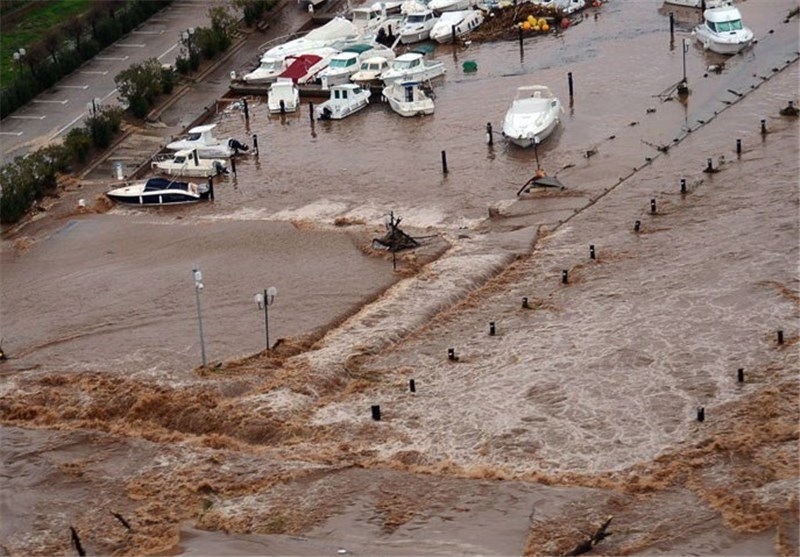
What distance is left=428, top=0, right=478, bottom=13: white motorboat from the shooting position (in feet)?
206

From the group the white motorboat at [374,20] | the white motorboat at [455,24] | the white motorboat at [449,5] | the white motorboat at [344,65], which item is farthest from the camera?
the white motorboat at [449,5]

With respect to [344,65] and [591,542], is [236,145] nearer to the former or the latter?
[344,65]

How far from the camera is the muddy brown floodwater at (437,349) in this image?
26953mm

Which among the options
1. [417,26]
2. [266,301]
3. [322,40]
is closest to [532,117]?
[322,40]

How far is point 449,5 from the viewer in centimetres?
6300

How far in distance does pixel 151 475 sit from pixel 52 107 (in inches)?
1116

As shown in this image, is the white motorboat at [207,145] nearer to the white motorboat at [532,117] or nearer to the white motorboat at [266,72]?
the white motorboat at [266,72]

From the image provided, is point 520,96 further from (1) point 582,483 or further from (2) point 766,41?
(1) point 582,483

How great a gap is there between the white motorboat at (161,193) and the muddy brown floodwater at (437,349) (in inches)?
29.0

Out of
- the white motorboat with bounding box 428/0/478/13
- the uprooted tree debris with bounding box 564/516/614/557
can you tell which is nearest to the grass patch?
the white motorboat with bounding box 428/0/478/13

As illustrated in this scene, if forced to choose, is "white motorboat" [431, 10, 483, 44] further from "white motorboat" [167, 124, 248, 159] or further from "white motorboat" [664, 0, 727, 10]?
"white motorboat" [167, 124, 248, 159]

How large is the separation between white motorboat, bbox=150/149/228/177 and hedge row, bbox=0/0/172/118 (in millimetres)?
8070

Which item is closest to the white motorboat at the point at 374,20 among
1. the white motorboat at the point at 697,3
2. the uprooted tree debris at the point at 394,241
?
the white motorboat at the point at 697,3

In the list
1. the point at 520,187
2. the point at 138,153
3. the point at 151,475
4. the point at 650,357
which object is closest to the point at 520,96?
the point at 520,187
